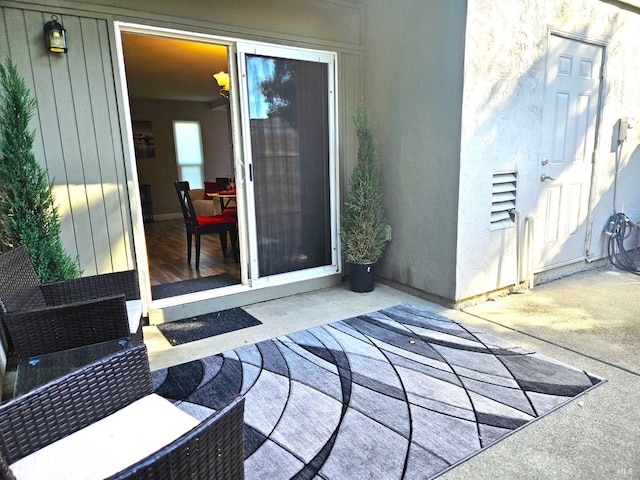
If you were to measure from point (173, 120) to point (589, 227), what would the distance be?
26.9 ft

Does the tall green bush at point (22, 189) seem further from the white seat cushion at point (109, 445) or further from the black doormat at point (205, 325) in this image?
the white seat cushion at point (109, 445)

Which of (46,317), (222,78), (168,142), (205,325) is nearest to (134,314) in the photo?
(46,317)

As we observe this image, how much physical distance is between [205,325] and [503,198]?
270cm

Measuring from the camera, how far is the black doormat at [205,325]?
3.03m

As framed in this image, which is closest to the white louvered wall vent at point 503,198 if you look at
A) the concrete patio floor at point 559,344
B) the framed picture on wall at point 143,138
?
the concrete patio floor at point 559,344

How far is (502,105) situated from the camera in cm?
340

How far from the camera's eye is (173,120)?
30.3 feet

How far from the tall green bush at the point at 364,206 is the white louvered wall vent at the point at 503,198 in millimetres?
971

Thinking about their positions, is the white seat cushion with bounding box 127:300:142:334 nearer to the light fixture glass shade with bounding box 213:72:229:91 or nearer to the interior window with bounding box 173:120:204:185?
the light fixture glass shade with bounding box 213:72:229:91

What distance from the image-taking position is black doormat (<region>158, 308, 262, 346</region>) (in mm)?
3029

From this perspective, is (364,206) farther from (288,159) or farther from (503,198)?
(503,198)

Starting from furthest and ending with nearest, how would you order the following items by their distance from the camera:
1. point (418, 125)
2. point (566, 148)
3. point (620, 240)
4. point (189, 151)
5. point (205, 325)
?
point (189, 151), point (620, 240), point (566, 148), point (418, 125), point (205, 325)

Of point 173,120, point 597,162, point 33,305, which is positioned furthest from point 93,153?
point 173,120

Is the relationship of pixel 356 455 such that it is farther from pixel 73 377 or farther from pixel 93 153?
pixel 93 153
